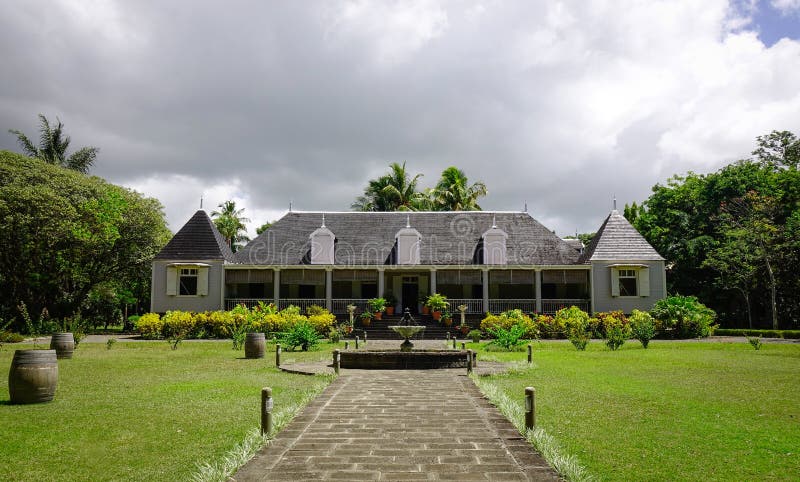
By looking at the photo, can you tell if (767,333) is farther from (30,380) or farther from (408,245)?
(30,380)

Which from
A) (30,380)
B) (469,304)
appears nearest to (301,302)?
(469,304)

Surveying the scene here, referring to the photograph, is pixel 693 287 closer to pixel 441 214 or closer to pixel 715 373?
pixel 441 214

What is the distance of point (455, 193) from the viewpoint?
39.5m

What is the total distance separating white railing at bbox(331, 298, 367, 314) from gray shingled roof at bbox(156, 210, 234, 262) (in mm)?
5717

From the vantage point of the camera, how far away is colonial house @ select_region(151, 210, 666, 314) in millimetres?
27828

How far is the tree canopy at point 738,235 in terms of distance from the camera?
29500mm

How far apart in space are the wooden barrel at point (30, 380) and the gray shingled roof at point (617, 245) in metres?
23.8

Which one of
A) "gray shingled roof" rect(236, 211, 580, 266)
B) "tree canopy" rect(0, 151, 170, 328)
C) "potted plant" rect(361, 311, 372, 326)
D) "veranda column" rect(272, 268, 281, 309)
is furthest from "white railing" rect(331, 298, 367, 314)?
"tree canopy" rect(0, 151, 170, 328)

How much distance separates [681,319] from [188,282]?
22.2 m

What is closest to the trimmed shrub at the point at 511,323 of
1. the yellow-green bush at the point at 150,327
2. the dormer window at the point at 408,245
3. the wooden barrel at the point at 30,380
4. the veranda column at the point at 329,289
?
the dormer window at the point at 408,245

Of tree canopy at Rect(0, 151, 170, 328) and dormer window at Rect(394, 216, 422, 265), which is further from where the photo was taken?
dormer window at Rect(394, 216, 422, 265)

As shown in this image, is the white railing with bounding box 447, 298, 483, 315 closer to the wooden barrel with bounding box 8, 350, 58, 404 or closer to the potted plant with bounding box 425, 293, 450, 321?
the potted plant with bounding box 425, 293, 450, 321

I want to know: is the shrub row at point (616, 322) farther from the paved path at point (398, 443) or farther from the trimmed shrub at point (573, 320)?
the paved path at point (398, 443)

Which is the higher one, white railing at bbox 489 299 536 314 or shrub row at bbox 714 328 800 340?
white railing at bbox 489 299 536 314
